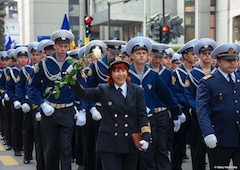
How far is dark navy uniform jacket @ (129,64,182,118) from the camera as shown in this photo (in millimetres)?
7113

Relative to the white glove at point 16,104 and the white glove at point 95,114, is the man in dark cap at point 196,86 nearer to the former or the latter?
the white glove at point 95,114

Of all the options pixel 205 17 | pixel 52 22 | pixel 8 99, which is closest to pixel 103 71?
pixel 8 99

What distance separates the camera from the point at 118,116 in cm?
571

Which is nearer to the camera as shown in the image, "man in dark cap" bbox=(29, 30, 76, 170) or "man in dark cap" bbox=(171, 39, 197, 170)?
"man in dark cap" bbox=(29, 30, 76, 170)

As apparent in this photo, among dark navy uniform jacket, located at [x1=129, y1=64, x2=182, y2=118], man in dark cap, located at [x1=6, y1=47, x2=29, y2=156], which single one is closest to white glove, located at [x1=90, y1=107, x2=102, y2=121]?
dark navy uniform jacket, located at [x1=129, y1=64, x2=182, y2=118]

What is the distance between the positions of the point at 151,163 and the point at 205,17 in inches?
1462

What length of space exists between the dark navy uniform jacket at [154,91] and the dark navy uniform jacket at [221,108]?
124cm

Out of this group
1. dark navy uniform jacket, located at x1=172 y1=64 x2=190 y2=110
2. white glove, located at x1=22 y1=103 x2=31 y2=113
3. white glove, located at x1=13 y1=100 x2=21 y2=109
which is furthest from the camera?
white glove, located at x1=13 y1=100 x2=21 y2=109

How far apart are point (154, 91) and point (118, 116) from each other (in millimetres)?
1682

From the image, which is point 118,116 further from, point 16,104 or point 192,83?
point 16,104

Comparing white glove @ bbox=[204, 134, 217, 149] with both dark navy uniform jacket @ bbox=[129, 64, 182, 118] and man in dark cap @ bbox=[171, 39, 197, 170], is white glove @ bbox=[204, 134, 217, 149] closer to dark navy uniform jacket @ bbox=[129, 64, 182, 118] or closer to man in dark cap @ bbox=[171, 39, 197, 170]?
dark navy uniform jacket @ bbox=[129, 64, 182, 118]

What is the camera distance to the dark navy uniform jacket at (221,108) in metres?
5.80

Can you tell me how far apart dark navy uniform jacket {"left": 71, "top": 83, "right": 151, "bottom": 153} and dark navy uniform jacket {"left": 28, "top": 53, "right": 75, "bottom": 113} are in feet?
5.70

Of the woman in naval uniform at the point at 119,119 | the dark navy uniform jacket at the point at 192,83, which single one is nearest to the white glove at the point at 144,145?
the woman in naval uniform at the point at 119,119
